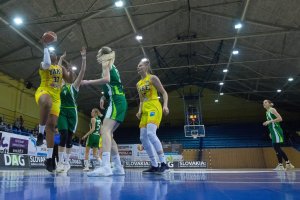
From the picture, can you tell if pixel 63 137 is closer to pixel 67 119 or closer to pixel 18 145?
pixel 67 119

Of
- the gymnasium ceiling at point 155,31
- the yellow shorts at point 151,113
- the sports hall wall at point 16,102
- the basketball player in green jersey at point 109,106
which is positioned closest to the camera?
the basketball player in green jersey at point 109,106

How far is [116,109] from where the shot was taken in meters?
3.33

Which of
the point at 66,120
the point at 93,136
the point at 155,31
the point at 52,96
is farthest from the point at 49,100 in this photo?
the point at 155,31

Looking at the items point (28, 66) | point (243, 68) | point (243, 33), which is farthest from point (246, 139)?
point (28, 66)

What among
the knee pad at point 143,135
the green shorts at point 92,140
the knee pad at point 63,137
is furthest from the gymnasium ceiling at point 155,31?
the knee pad at point 143,135

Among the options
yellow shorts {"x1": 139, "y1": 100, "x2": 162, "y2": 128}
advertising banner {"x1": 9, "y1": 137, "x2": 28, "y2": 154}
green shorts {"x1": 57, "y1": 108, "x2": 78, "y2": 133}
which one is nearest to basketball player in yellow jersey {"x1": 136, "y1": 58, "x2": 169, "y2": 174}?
yellow shorts {"x1": 139, "y1": 100, "x2": 162, "y2": 128}

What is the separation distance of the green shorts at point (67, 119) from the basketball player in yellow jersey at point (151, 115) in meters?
1.20

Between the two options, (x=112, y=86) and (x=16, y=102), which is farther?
(x=16, y=102)

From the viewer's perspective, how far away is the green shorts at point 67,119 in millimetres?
4297

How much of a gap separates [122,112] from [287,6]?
34.6ft

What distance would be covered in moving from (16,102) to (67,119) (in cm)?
1374

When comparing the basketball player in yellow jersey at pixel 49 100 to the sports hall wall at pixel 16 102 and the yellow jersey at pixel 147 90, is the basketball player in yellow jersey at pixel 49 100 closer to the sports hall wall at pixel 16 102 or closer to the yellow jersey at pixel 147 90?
the yellow jersey at pixel 147 90

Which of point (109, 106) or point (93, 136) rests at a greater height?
point (109, 106)

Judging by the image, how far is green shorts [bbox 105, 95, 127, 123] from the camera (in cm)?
329
